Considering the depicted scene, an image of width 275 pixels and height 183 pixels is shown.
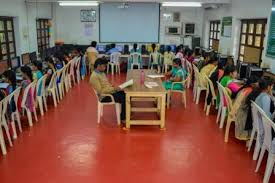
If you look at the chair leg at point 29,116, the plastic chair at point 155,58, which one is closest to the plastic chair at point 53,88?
the chair leg at point 29,116

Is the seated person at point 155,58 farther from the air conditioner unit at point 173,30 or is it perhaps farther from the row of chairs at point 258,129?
the row of chairs at point 258,129

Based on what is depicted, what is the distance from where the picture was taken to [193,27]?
11.4 m

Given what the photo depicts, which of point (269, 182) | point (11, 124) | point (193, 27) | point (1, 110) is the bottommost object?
point (269, 182)

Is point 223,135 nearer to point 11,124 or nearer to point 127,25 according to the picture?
point 11,124

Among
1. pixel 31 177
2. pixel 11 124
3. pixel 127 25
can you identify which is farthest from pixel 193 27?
pixel 31 177

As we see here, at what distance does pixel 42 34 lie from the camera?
10070 mm

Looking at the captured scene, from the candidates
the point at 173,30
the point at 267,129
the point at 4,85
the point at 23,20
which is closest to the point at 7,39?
the point at 23,20

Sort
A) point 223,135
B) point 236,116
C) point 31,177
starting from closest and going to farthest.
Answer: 1. point 31,177
2. point 236,116
3. point 223,135

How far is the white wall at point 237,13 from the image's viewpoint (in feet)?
21.0

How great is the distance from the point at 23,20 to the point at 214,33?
6.64m

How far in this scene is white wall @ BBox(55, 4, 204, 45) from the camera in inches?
441

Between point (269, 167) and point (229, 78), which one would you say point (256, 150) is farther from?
point (229, 78)

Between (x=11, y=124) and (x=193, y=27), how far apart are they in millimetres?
8824

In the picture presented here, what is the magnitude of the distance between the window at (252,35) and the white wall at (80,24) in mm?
3713
